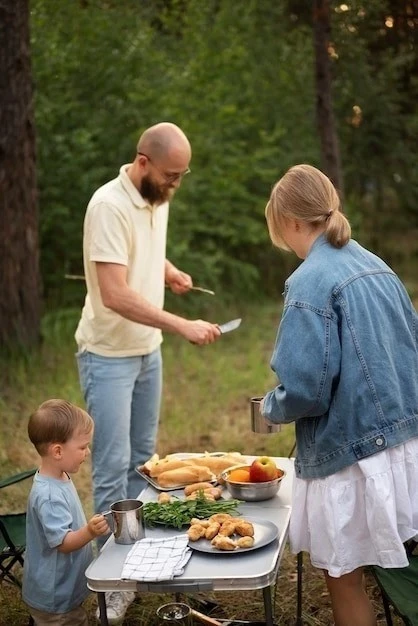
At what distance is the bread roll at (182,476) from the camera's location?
10.4 ft

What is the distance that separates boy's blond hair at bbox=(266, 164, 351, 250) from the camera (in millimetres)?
2697

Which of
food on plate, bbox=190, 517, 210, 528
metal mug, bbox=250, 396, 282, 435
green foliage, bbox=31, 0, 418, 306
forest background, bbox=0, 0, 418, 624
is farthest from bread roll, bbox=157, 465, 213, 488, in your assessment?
green foliage, bbox=31, 0, 418, 306

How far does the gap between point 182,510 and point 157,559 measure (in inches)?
14.4

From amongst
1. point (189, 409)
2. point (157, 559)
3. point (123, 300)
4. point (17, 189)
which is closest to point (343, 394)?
point (157, 559)

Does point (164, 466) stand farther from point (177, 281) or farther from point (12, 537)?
point (177, 281)

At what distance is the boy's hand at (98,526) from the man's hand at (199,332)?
1084mm

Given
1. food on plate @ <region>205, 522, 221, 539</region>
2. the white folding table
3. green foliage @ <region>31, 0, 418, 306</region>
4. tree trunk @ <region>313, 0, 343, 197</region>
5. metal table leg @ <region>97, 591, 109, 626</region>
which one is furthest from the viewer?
green foliage @ <region>31, 0, 418, 306</region>

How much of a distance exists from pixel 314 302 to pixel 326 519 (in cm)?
65

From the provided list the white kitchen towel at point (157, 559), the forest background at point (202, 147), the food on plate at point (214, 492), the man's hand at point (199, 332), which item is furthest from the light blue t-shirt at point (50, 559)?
the forest background at point (202, 147)

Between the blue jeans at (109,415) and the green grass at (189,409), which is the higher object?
the blue jeans at (109,415)

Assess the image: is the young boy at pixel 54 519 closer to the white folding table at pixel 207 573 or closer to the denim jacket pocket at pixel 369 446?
the white folding table at pixel 207 573

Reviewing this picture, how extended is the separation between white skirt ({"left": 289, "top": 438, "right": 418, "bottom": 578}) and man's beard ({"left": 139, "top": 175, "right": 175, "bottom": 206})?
5.06 ft

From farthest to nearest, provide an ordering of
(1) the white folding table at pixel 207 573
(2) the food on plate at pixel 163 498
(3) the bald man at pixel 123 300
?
1. (3) the bald man at pixel 123 300
2. (2) the food on plate at pixel 163 498
3. (1) the white folding table at pixel 207 573

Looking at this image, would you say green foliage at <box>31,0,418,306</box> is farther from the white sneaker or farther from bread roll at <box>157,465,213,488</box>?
bread roll at <box>157,465,213,488</box>
